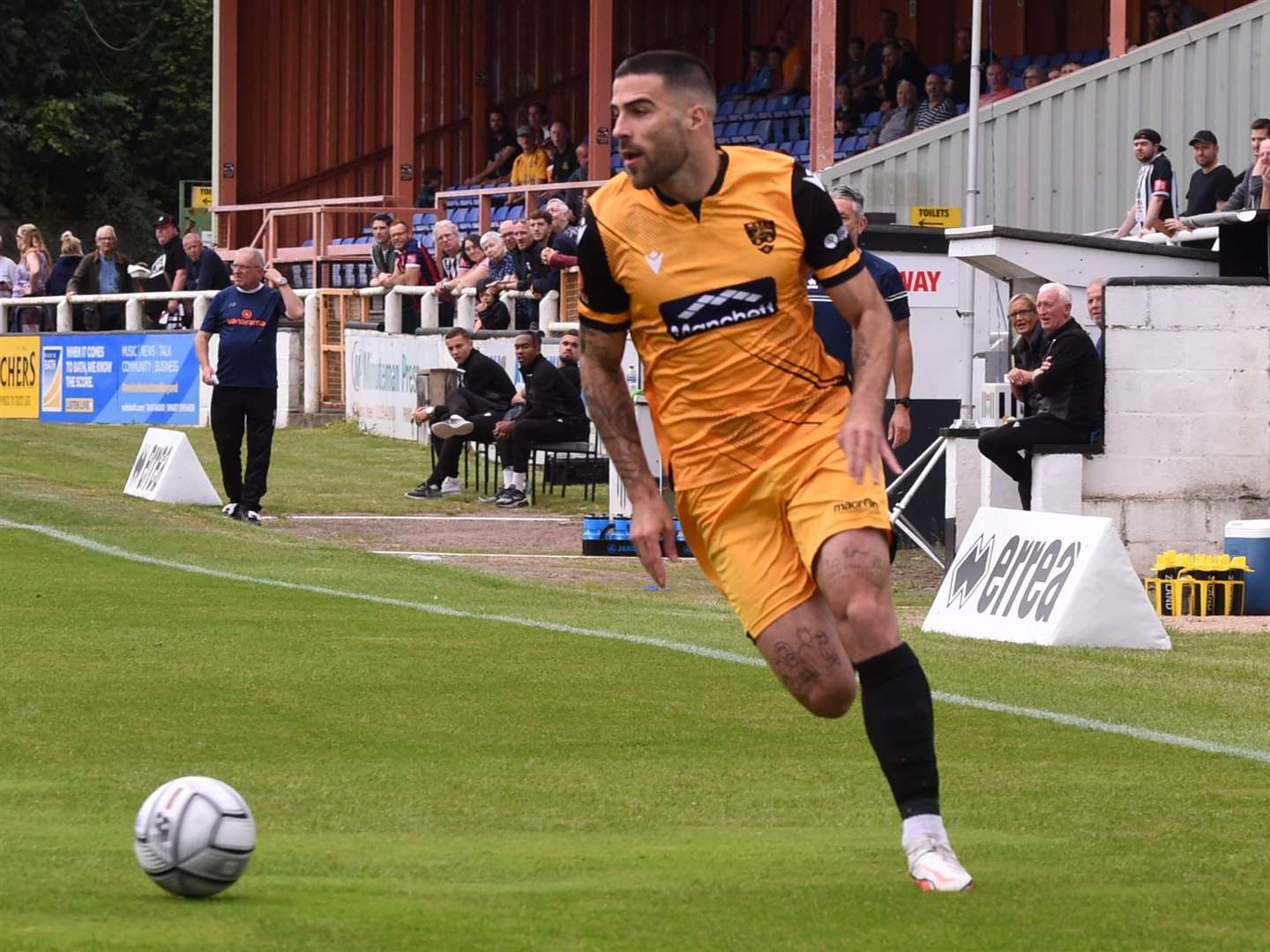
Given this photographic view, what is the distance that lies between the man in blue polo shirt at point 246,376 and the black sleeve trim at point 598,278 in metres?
13.2

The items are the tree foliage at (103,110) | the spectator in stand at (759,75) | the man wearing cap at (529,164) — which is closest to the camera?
the man wearing cap at (529,164)

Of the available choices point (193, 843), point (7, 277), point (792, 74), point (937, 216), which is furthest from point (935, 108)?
point (193, 843)

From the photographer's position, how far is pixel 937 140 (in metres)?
25.1

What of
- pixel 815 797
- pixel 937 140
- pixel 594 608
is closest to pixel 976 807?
pixel 815 797

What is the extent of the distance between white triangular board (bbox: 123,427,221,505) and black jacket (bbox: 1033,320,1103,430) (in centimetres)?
810

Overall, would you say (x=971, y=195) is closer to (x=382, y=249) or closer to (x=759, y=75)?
(x=382, y=249)

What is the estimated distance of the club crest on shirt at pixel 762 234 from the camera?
5910mm

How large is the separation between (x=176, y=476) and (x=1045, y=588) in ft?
34.0

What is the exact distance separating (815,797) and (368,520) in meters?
13.6

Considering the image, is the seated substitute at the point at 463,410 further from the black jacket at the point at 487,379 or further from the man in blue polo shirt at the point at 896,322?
→ the man in blue polo shirt at the point at 896,322

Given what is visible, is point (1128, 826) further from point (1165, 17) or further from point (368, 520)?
point (1165, 17)

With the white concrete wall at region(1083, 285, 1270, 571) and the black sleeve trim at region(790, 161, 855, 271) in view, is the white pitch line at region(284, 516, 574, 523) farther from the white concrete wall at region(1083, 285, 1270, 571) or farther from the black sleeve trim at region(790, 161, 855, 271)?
the black sleeve trim at region(790, 161, 855, 271)

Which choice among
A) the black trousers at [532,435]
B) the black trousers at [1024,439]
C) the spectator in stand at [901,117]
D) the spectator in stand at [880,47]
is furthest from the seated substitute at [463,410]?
the spectator in stand at [880,47]

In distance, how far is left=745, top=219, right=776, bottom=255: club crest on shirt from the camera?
5910 mm
